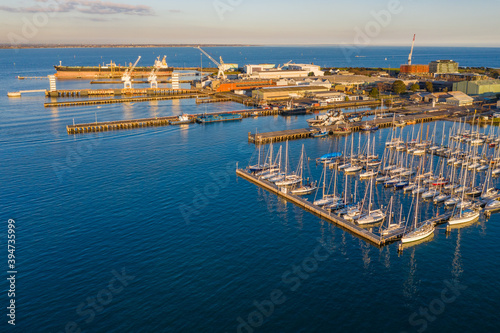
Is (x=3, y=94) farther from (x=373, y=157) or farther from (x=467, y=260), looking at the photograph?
(x=467, y=260)

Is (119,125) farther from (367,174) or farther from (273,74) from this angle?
(273,74)

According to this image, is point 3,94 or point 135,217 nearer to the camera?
point 135,217

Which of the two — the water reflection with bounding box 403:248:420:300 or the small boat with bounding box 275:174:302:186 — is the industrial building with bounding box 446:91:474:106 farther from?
the water reflection with bounding box 403:248:420:300

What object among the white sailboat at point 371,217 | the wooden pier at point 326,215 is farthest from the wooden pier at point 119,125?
the white sailboat at point 371,217

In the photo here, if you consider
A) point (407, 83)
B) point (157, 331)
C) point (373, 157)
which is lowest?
point (157, 331)

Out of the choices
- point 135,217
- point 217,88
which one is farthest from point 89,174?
point 217,88

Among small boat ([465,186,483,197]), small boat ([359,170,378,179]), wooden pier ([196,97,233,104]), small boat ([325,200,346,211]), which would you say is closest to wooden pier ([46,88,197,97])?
wooden pier ([196,97,233,104])
